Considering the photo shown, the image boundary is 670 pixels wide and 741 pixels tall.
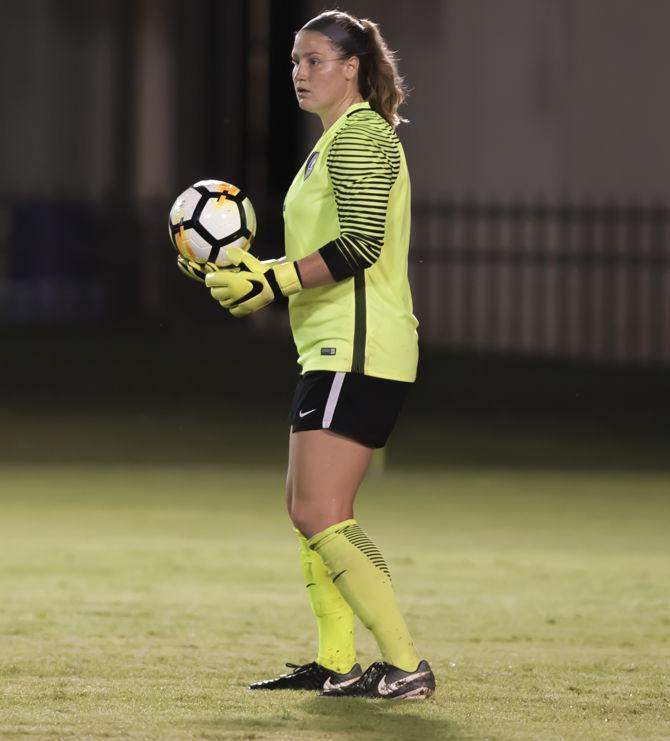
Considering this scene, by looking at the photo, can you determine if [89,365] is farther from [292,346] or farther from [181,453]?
[181,453]

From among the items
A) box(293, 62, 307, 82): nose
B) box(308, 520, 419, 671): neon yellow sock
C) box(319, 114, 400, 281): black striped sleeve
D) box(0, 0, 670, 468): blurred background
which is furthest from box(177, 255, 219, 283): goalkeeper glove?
box(0, 0, 670, 468): blurred background

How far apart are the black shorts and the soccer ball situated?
47 cm

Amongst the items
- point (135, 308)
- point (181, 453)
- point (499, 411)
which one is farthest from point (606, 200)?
point (181, 453)

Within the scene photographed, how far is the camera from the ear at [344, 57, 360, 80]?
19.3 feet

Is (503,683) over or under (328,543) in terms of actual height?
under

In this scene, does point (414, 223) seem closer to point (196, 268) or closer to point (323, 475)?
point (196, 268)

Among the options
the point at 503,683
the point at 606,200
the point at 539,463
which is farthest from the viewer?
the point at 606,200

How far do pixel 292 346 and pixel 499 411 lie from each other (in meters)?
5.43

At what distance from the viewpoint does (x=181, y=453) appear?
12.9 meters

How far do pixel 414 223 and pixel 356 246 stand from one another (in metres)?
16.8

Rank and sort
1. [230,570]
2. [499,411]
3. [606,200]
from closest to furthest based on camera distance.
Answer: [230,570], [499,411], [606,200]

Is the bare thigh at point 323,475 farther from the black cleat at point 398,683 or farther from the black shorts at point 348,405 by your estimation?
the black cleat at point 398,683

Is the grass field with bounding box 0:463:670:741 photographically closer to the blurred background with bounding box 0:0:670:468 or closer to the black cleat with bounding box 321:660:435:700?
the black cleat with bounding box 321:660:435:700

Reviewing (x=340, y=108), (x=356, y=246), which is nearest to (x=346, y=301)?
(x=356, y=246)
